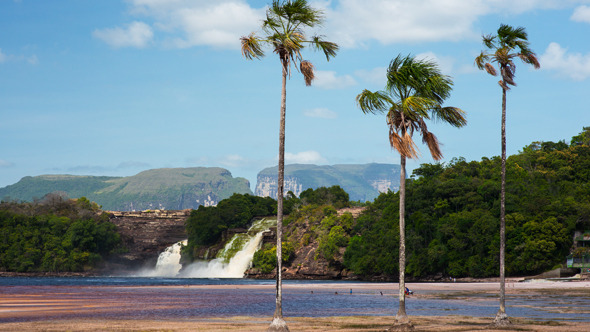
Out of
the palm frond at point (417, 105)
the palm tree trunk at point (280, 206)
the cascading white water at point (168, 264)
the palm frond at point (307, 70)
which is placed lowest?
the cascading white water at point (168, 264)

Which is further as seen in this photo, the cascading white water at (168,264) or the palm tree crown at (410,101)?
the cascading white water at (168,264)

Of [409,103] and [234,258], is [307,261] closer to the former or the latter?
[234,258]

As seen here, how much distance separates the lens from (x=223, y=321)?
3769 cm

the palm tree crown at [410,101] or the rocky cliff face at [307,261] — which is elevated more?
the palm tree crown at [410,101]

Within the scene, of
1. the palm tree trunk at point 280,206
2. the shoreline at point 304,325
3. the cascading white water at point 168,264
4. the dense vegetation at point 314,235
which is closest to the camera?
the palm tree trunk at point 280,206

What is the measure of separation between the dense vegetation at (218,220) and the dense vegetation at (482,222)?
1935 inches

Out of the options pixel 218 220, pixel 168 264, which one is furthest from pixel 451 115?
pixel 168 264

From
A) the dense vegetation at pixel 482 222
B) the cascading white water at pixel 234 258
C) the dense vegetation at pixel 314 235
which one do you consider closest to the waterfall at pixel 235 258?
the cascading white water at pixel 234 258

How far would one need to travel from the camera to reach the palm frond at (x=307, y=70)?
95.3ft

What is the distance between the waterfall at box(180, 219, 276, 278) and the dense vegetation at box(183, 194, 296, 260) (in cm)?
1049

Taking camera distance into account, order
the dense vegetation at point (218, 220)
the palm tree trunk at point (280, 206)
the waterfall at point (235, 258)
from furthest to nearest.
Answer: the dense vegetation at point (218, 220) < the waterfall at point (235, 258) < the palm tree trunk at point (280, 206)

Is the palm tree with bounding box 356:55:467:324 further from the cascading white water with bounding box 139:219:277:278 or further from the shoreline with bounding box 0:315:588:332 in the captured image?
the cascading white water with bounding box 139:219:277:278

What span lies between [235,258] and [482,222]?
72108 mm

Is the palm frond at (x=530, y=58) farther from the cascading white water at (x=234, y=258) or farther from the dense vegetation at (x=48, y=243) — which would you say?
the dense vegetation at (x=48, y=243)
